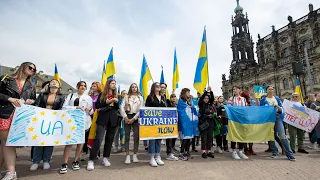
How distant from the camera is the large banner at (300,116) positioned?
6836mm

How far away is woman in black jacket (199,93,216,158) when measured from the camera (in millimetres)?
5832

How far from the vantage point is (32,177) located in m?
3.80

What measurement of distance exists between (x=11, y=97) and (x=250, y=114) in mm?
6171

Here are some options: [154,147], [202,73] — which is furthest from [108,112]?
[202,73]

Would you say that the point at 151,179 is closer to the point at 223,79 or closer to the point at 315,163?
the point at 315,163

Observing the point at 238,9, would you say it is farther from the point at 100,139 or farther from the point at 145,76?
the point at 100,139

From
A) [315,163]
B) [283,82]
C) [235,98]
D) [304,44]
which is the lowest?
[315,163]

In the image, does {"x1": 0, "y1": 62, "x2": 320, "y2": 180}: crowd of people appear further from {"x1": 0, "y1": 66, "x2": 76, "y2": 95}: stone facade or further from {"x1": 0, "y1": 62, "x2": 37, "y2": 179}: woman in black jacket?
{"x1": 0, "y1": 66, "x2": 76, "y2": 95}: stone facade

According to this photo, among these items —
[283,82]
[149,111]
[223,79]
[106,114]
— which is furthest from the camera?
[223,79]

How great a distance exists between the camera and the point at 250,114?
609cm

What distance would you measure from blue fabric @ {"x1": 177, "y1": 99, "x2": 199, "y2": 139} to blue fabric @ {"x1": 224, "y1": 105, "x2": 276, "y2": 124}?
1.13m

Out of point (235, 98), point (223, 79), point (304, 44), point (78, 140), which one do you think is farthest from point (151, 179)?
point (223, 79)

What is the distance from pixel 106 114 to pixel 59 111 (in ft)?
3.36

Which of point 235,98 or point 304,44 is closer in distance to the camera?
point 235,98
